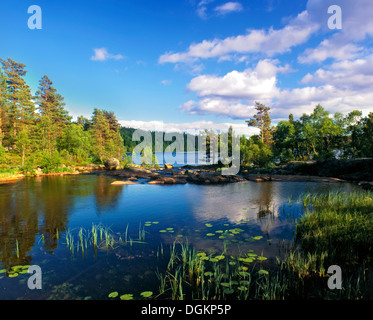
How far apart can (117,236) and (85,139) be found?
60547mm

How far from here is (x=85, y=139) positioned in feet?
206

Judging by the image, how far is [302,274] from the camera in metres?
6.02

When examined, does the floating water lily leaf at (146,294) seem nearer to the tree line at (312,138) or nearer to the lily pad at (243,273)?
the lily pad at (243,273)

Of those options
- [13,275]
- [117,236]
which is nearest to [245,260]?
[117,236]

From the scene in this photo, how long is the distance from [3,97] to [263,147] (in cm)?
5730

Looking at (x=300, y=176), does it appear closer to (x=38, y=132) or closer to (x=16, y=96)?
(x=38, y=132)

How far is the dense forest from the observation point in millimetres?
39719

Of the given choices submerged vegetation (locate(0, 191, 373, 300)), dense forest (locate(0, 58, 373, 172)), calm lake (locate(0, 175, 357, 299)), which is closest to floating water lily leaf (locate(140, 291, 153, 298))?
submerged vegetation (locate(0, 191, 373, 300))

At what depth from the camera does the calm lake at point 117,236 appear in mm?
6121

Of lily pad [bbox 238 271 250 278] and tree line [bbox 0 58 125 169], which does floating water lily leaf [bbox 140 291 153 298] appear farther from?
tree line [bbox 0 58 125 169]

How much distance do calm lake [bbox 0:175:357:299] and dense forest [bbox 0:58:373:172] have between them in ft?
87.3

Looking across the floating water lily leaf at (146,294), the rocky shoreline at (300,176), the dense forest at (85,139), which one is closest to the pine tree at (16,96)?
the dense forest at (85,139)
